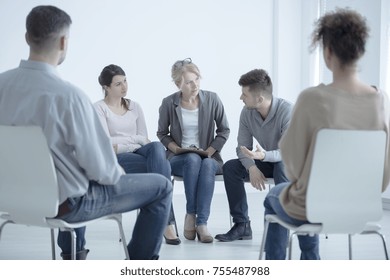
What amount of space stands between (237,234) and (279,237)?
4.08 feet

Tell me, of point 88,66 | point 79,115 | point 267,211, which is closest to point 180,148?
point 267,211

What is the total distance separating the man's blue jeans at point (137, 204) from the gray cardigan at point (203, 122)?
5.52 ft

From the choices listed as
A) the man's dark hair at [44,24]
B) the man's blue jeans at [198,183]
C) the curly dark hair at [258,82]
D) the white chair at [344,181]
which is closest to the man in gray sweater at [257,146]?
the curly dark hair at [258,82]

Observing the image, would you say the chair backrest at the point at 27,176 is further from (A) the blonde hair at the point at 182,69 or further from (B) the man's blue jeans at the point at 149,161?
(A) the blonde hair at the point at 182,69

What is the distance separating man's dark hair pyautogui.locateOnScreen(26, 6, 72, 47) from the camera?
2.69m

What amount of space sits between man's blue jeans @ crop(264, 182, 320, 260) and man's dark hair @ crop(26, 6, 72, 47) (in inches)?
45.2

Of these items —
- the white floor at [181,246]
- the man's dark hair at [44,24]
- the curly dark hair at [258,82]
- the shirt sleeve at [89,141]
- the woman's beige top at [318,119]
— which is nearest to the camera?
the woman's beige top at [318,119]

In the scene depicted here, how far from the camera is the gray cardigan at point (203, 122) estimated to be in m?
4.61

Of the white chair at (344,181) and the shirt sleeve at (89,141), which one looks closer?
the white chair at (344,181)

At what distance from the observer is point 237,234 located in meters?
4.27

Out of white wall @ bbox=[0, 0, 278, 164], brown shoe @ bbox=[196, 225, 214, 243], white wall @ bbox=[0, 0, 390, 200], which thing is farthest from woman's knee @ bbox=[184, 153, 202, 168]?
white wall @ bbox=[0, 0, 278, 164]

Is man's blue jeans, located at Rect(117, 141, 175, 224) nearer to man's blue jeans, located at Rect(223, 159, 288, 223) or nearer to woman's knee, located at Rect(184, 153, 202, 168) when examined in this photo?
woman's knee, located at Rect(184, 153, 202, 168)

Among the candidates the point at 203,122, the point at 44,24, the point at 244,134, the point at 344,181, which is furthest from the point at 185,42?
the point at 344,181

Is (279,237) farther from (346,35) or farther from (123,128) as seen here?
(123,128)
